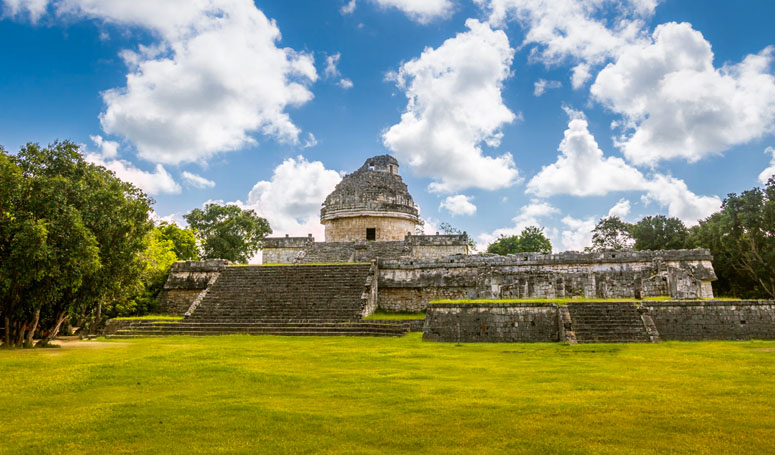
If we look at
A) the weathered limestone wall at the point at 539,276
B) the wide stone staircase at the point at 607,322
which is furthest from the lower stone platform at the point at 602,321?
the weathered limestone wall at the point at 539,276

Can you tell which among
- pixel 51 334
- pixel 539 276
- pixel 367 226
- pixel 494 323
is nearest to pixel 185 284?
pixel 51 334

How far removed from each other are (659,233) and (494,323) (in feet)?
73.9

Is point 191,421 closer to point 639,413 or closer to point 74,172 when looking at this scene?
point 639,413

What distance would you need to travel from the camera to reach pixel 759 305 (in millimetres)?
12742

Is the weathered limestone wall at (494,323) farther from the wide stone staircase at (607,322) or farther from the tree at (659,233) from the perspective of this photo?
the tree at (659,233)

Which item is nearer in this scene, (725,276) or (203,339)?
(203,339)

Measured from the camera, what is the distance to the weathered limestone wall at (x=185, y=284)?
20484 millimetres

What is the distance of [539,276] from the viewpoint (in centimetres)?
1616

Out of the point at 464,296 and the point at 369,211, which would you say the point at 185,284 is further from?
the point at 464,296

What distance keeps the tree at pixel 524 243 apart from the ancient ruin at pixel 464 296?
585 inches

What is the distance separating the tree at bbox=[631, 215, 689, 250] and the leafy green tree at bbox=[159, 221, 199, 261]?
26758 millimetres

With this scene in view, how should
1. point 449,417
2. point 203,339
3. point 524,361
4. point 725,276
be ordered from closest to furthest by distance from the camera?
point 449,417 → point 524,361 → point 203,339 → point 725,276

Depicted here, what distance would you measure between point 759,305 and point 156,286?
20817 millimetres

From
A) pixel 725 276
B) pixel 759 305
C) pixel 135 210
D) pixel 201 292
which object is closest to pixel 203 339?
pixel 135 210
